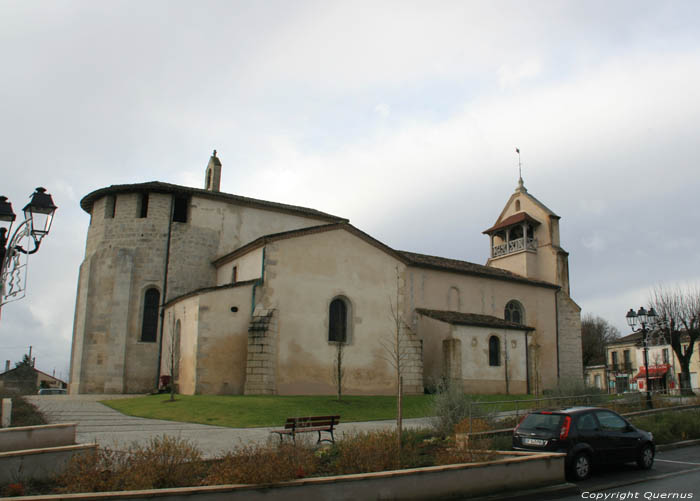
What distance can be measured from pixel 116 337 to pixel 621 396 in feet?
76.2

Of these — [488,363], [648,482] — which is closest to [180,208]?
[488,363]

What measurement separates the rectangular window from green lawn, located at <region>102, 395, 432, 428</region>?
1167cm

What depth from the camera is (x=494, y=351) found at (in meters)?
30.3

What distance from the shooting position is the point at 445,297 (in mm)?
33219

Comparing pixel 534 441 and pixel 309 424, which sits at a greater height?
pixel 309 424

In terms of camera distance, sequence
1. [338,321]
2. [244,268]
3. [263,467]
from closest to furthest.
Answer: [263,467]
[338,321]
[244,268]

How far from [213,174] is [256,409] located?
18.6 m

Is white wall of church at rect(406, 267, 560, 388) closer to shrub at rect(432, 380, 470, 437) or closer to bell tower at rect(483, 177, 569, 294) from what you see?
bell tower at rect(483, 177, 569, 294)

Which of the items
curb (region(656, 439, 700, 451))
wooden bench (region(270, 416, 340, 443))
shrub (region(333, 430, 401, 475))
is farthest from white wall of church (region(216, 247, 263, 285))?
curb (region(656, 439, 700, 451))

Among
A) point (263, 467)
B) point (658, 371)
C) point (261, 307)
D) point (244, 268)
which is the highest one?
point (244, 268)

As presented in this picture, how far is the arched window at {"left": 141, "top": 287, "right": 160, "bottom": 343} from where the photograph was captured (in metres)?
28.6

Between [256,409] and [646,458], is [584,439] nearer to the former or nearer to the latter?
[646,458]

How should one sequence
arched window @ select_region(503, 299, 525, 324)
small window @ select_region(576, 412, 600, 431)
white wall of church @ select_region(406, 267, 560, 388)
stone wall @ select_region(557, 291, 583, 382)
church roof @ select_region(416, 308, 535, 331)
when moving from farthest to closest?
stone wall @ select_region(557, 291, 583, 382) < arched window @ select_region(503, 299, 525, 324) < white wall of church @ select_region(406, 267, 560, 388) < church roof @ select_region(416, 308, 535, 331) < small window @ select_region(576, 412, 600, 431)

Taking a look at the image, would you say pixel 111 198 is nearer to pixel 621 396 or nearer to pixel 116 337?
pixel 116 337
